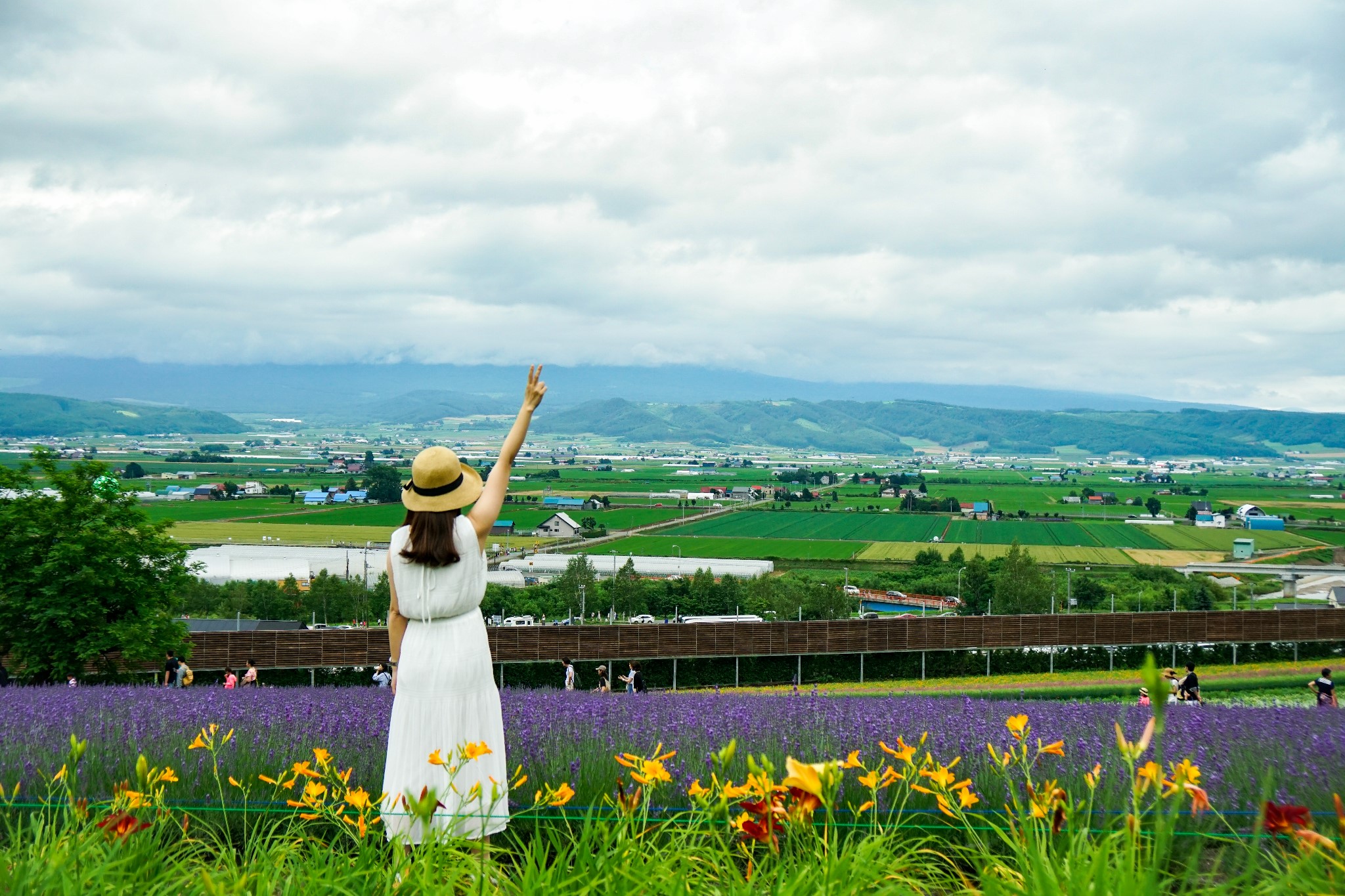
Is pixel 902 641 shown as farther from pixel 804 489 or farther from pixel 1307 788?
pixel 804 489

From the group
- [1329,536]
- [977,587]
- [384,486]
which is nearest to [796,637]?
[977,587]

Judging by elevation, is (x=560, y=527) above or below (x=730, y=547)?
above

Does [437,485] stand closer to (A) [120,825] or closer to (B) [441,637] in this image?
(B) [441,637]

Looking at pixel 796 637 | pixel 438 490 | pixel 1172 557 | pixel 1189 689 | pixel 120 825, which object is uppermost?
pixel 438 490

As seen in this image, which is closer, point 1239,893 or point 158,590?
point 1239,893

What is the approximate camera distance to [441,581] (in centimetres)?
421

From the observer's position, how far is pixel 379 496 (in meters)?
101

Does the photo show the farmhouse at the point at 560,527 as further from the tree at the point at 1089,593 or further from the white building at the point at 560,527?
the tree at the point at 1089,593

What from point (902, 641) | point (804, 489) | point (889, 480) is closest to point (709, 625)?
point (902, 641)

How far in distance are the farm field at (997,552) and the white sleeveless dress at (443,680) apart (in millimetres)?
68138

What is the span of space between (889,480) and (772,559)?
8404 cm

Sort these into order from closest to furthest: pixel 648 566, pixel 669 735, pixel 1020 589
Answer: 1. pixel 669 735
2. pixel 1020 589
3. pixel 648 566

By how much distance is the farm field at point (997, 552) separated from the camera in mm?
70550

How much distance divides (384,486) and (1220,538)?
78679 mm
